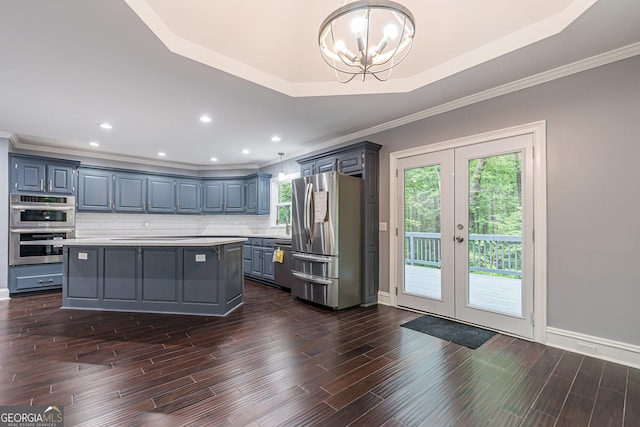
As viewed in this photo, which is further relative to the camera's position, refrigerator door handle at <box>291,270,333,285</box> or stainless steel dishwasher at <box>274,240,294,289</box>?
stainless steel dishwasher at <box>274,240,294,289</box>

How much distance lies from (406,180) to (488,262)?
1424mm

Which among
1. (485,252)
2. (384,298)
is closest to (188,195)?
(384,298)

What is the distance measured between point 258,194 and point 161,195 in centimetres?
213

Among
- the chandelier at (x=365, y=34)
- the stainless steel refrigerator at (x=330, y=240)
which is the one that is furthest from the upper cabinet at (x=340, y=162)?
the chandelier at (x=365, y=34)

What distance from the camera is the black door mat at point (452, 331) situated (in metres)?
2.88

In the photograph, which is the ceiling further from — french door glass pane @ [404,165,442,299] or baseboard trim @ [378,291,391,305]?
baseboard trim @ [378,291,391,305]

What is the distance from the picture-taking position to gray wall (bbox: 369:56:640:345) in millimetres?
2400

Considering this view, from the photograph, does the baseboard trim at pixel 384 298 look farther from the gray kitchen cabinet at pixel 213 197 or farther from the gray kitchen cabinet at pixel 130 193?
the gray kitchen cabinet at pixel 130 193

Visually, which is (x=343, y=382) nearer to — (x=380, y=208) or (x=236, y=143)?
(x=380, y=208)

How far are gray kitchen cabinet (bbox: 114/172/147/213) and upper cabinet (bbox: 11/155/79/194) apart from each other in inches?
29.1

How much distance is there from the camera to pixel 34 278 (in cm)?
480

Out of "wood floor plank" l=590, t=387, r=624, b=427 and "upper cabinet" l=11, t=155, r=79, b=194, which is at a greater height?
"upper cabinet" l=11, t=155, r=79, b=194

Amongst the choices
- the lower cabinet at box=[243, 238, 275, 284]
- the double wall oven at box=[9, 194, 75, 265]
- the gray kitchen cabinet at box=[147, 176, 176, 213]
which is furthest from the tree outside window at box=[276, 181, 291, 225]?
the double wall oven at box=[9, 194, 75, 265]

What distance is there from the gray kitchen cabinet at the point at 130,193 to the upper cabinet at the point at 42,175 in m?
0.74
